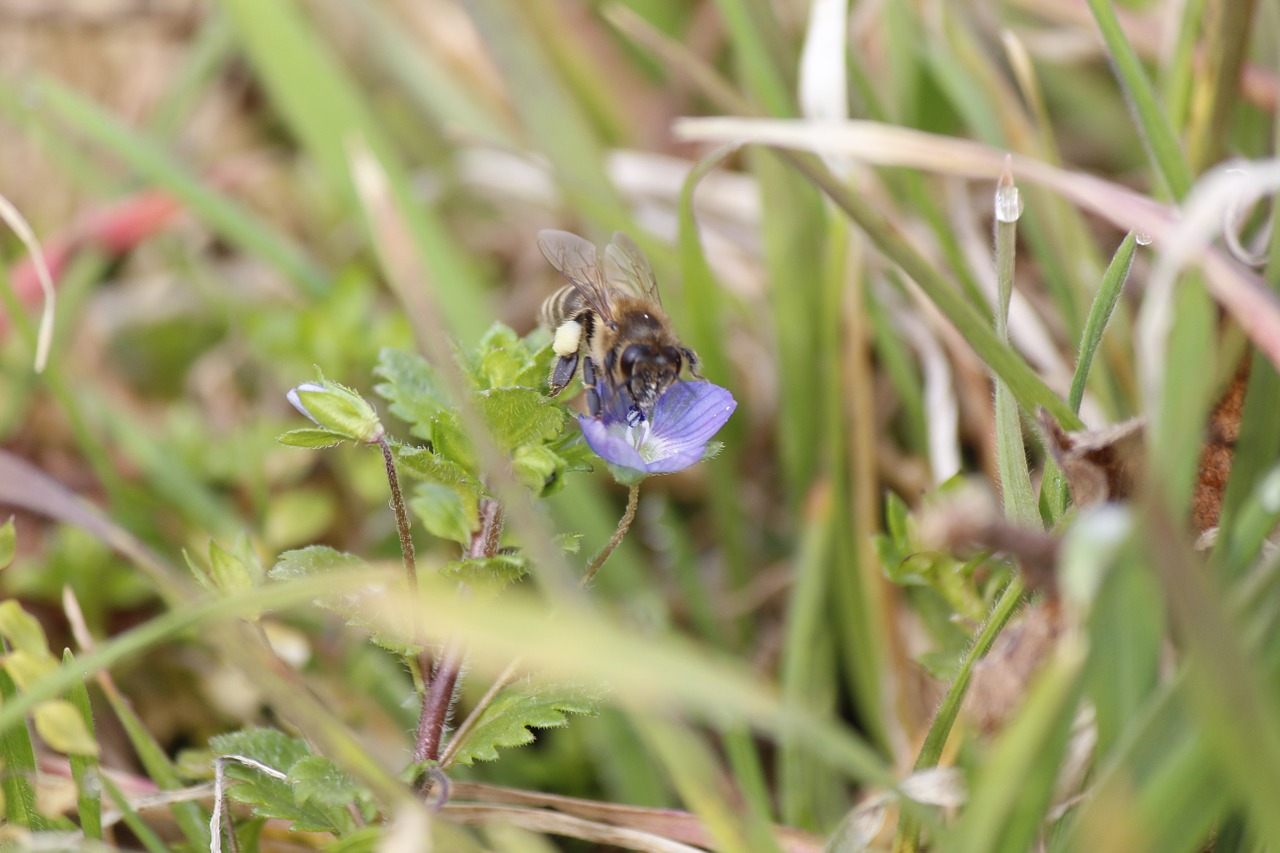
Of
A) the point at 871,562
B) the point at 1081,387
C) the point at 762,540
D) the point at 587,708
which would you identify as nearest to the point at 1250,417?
→ the point at 1081,387

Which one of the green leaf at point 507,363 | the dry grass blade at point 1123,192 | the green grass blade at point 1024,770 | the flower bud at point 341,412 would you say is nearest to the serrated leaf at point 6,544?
the flower bud at point 341,412

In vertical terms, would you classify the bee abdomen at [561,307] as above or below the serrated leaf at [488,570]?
above

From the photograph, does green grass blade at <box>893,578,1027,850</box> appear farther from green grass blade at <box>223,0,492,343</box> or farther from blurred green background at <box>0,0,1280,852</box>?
green grass blade at <box>223,0,492,343</box>

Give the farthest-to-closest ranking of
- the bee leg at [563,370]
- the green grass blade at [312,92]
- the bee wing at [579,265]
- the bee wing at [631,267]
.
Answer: the green grass blade at [312,92]
the bee wing at [631,267]
the bee wing at [579,265]
the bee leg at [563,370]

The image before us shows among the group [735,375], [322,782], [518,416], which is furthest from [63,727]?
[735,375]

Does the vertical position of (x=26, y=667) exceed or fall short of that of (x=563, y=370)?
it falls short

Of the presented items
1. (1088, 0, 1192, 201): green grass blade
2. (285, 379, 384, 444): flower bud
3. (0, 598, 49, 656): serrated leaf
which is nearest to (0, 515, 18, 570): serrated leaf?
(0, 598, 49, 656): serrated leaf

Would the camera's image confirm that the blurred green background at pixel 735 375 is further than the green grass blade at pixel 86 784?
No

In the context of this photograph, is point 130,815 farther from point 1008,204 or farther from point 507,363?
point 1008,204

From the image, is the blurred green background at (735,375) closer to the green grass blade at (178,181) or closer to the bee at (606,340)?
the green grass blade at (178,181)
